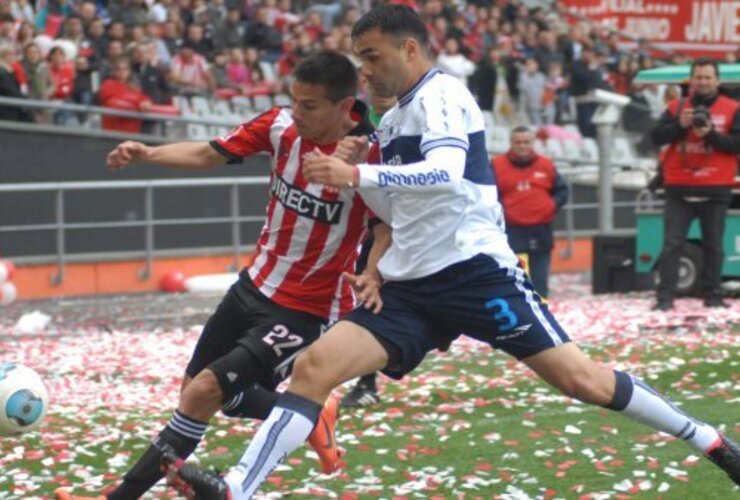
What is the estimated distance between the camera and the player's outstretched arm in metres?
7.37

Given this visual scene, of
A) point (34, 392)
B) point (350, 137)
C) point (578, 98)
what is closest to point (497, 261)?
point (350, 137)

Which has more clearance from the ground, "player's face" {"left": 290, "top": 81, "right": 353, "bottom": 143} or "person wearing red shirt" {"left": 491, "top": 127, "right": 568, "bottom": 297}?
"player's face" {"left": 290, "top": 81, "right": 353, "bottom": 143}

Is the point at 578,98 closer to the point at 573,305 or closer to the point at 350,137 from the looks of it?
the point at 573,305

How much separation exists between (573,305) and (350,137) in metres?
10.2

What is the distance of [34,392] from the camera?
8.16 m

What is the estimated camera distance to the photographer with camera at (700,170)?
50.5 feet

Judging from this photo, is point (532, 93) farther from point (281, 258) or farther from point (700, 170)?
point (281, 258)

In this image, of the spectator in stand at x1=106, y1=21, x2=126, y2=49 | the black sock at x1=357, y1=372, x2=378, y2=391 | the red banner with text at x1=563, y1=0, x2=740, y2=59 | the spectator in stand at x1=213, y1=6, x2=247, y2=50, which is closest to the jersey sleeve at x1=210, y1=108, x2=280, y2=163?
the black sock at x1=357, y1=372, x2=378, y2=391

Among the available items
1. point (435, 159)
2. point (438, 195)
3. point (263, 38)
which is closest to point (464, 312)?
point (438, 195)

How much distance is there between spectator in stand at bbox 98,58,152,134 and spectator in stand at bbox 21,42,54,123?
737 mm

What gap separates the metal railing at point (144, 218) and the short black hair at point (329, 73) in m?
11.7

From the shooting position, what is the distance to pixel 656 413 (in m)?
7.15

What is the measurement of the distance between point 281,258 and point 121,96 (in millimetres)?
14219

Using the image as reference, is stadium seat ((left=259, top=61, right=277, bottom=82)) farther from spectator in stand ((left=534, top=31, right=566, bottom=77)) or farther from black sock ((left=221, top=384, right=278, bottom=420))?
black sock ((left=221, top=384, right=278, bottom=420))
